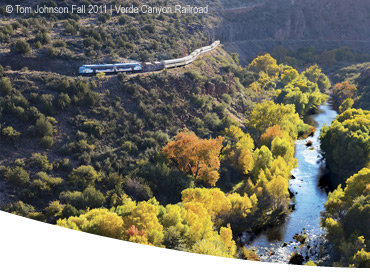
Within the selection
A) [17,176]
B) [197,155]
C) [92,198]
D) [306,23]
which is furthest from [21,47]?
[306,23]

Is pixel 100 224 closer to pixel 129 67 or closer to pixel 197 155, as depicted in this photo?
pixel 197 155

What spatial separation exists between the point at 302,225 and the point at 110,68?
90.2 feet

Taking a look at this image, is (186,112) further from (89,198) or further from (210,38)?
(210,38)

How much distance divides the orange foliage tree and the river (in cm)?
741

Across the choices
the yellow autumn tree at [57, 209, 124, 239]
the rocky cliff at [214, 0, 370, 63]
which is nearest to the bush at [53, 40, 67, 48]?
the yellow autumn tree at [57, 209, 124, 239]

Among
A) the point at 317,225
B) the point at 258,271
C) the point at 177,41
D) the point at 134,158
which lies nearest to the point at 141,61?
the point at 177,41

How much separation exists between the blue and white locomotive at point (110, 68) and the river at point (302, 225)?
23.9 metres

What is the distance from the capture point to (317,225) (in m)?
30.7

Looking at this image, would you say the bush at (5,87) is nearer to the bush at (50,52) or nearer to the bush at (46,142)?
the bush at (46,142)

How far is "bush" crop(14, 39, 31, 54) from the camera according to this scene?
36.6 metres

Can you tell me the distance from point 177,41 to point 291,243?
40.1 meters

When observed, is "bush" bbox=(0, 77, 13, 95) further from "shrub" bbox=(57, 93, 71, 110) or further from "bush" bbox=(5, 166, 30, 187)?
"bush" bbox=(5, 166, 30, 187)

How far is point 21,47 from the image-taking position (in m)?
36.7

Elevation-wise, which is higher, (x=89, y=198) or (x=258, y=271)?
(x=258, y=271)
